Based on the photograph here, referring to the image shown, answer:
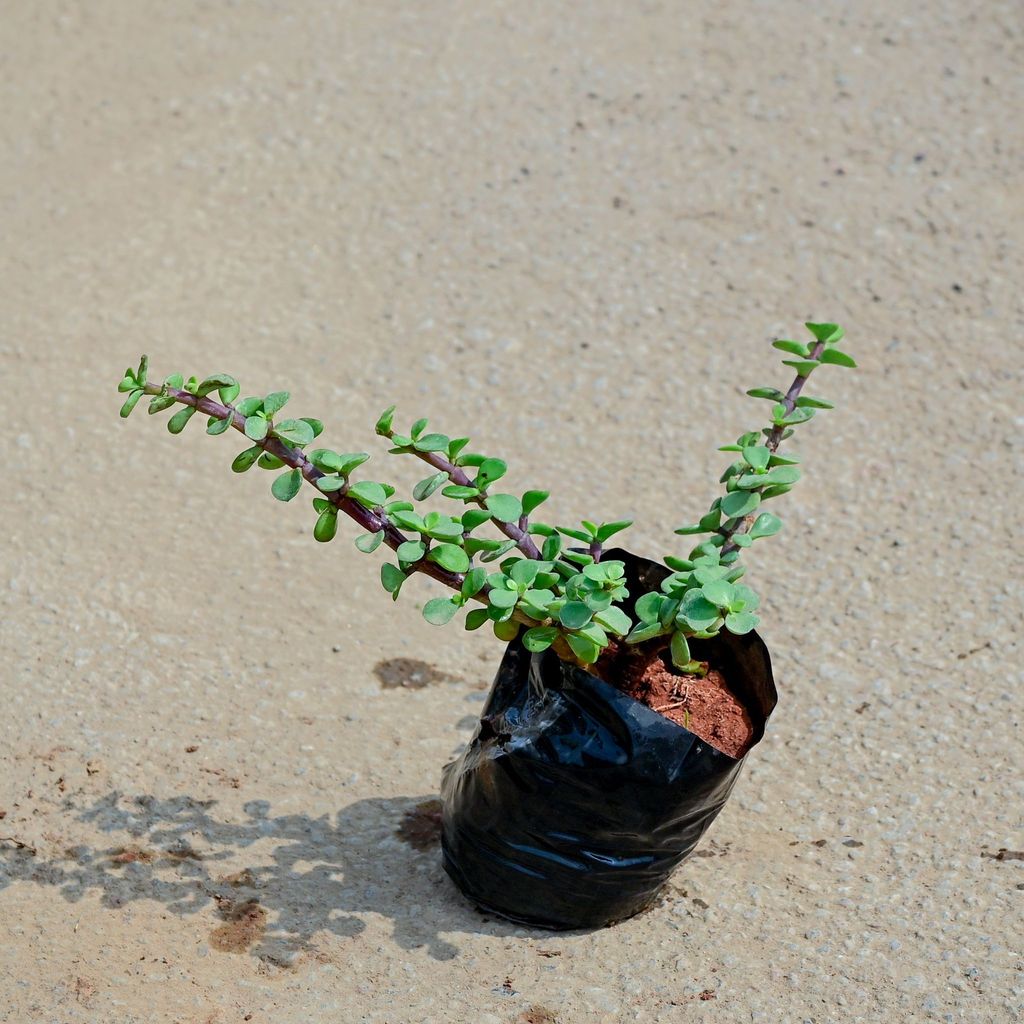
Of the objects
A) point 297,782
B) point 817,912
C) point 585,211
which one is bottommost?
point 297,782

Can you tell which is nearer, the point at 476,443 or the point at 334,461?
the point at 334,461

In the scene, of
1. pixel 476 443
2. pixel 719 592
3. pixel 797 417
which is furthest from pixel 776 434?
pixel 476 443

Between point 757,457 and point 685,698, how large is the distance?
388 millimetres

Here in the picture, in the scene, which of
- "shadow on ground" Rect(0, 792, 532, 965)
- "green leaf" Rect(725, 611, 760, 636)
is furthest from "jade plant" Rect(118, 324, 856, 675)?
"shadow on ground" Rect(0, 792, 532, 965)

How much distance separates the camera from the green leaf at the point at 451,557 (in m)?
1.76

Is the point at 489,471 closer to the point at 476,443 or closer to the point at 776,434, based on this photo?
the point at 776,434

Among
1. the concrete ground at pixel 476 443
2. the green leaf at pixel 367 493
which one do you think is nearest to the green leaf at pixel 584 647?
the green leaf at pixel 367 493

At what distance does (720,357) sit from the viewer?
363cm

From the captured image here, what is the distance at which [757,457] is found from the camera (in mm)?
1823

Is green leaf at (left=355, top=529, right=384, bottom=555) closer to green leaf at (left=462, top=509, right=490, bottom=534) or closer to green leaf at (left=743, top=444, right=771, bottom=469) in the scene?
green leaf at (left=462, top=509, right=490, bottom=534)

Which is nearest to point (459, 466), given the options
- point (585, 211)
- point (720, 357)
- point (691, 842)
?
point (691, 842)

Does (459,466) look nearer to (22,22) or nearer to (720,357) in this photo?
(720,357)

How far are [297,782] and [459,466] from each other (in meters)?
0.84

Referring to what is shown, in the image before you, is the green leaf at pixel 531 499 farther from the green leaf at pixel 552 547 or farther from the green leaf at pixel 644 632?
the green leaf at pixel 644 632
